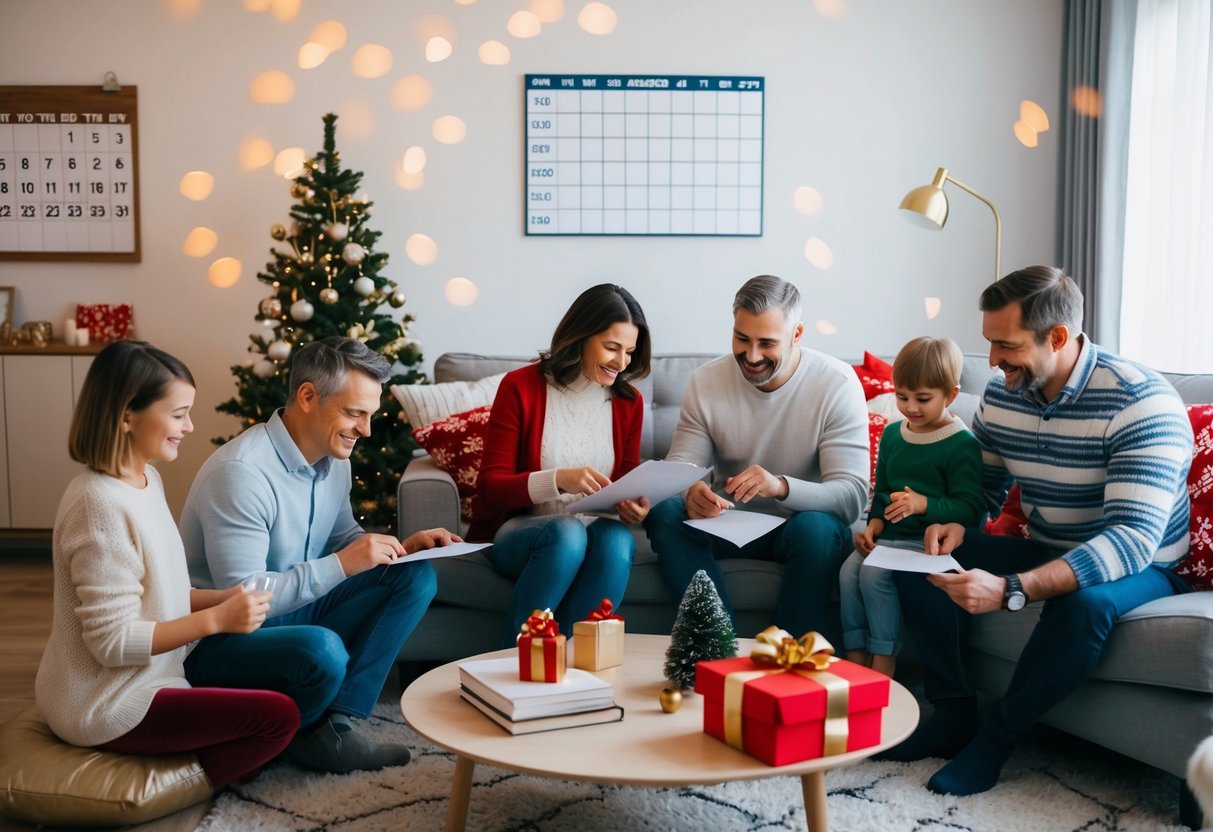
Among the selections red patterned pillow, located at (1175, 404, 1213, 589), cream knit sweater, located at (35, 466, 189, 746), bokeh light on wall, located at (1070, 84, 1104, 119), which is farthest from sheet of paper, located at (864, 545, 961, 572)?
bokeh light on wall, located at (1070, 84, 1104, 119)

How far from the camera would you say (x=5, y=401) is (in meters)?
3.99

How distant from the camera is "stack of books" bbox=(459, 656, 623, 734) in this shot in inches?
62.8

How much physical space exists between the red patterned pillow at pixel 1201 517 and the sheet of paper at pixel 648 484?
1011mm

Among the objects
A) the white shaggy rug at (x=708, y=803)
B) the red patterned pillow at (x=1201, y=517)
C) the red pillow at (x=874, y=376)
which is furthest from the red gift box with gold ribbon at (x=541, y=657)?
the red pillow at (x=874, y=376)

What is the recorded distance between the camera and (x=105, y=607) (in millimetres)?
1707

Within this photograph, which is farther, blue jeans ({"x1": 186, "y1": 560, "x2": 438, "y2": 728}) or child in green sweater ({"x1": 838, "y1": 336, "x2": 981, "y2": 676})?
child in green sweater ({"x1": 838, "y1": 336, "x2": 981, "y2": 676})

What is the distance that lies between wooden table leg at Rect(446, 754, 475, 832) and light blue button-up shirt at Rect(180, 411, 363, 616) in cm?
54

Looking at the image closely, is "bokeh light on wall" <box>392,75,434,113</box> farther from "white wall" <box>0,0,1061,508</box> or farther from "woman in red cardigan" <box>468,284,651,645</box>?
"woman in red cardigan" <box>468,284,651,645</box>

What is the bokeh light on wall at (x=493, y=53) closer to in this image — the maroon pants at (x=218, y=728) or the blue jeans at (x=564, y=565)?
the blue jeans at (x=564, y=565)

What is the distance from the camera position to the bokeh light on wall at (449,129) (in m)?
4.01

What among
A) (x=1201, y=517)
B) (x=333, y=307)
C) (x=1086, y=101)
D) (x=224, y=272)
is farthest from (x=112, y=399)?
(x=1086, y=101)

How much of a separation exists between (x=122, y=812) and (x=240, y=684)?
28 centimetres

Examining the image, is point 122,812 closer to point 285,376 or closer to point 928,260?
point 285,376

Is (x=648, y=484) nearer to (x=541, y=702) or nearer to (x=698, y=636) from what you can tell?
(x=698, y=636)
